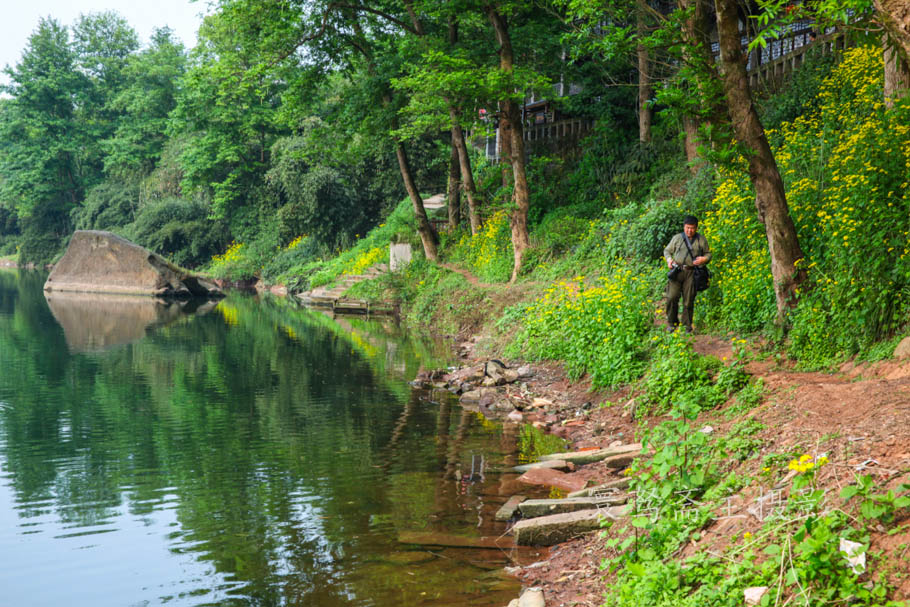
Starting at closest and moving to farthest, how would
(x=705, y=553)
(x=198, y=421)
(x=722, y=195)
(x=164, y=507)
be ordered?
(x=705, y=553), (x=164, y=507), (x=198, y=421), (x=722, y=195)

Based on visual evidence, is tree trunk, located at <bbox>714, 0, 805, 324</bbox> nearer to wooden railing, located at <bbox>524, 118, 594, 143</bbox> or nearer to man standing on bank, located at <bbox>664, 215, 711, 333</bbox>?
man standing on bank, located at <bbox>664, 215, 711, 333</bbox>

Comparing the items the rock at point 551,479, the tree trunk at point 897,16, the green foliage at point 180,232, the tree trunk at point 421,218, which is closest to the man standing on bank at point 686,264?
the rock at point 551,479

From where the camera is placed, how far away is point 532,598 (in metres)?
4.83

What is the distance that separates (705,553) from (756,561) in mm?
349

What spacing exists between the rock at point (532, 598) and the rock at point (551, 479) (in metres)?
2.25

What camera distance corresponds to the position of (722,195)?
1202 cm

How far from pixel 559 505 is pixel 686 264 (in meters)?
4.83

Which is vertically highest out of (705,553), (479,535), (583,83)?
(583,83)

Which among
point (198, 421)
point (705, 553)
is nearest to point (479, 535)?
point (705, 553)

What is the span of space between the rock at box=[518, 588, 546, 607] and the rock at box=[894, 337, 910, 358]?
422cm

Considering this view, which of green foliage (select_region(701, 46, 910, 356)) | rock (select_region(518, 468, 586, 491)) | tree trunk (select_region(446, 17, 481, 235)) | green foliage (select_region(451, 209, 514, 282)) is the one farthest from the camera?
tree trunk (select_region(446, 17, 481, 235))

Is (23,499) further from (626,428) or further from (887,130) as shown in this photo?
(887,130)

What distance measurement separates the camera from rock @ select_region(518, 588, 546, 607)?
4.76 m

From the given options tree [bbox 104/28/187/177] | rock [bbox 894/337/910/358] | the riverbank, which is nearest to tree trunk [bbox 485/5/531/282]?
the riverbank
